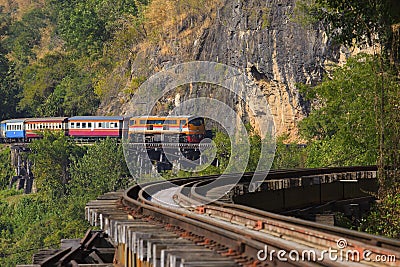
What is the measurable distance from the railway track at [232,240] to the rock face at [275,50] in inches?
1649

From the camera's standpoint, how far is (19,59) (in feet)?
396

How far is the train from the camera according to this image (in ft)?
202

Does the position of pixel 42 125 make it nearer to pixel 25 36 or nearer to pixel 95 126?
pixel 95 126

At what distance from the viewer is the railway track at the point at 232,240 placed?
326 inches

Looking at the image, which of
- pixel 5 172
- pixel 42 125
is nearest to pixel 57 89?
pixel 5 172

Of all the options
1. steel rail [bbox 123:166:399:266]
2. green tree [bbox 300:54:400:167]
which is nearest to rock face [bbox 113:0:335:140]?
green tree [bbox 300:54:400:167]

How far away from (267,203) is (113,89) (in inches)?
2487

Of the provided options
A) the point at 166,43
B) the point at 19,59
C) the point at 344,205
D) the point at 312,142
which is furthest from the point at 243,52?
the point at 19,59

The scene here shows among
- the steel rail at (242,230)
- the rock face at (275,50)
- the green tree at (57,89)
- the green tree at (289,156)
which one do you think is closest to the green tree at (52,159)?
the green tree at (57,89)

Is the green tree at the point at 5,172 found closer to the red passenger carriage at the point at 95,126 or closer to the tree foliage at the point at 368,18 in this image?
the red passenger carriage at the point at 95,126

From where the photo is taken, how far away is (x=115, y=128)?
230 ft

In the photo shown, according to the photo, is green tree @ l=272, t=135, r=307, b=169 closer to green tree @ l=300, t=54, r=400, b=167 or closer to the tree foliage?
green tree @ l=300, t=54, r=400, b=167

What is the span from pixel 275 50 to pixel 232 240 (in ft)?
166

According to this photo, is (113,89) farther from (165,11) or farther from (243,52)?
(243,52)
